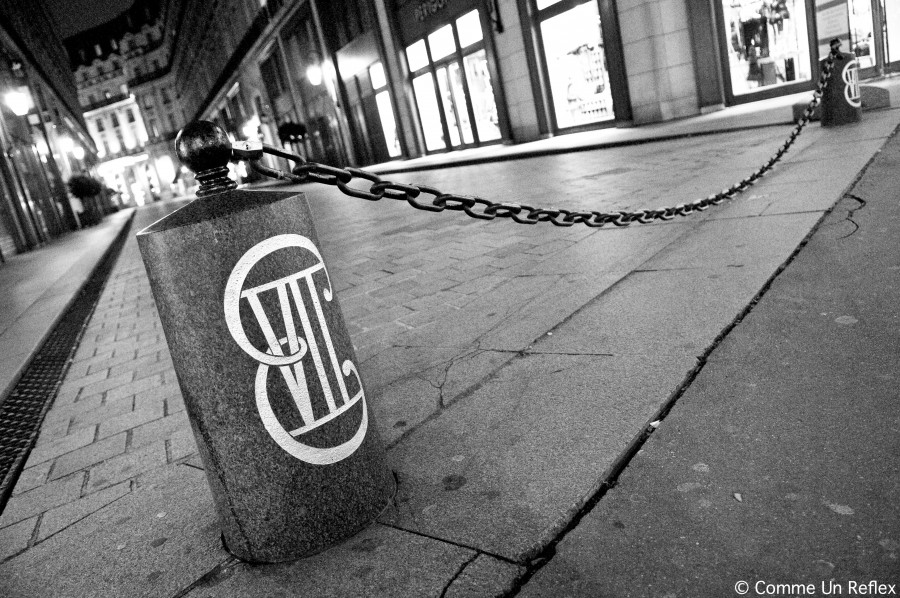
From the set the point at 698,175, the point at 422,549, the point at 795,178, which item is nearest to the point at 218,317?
the point at 422,549

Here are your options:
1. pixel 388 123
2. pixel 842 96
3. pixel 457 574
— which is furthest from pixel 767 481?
pixel 388 123

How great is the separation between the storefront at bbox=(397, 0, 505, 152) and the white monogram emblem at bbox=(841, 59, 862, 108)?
455 inches

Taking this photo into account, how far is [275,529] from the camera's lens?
1486 mm

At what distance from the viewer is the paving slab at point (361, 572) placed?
1331 mm

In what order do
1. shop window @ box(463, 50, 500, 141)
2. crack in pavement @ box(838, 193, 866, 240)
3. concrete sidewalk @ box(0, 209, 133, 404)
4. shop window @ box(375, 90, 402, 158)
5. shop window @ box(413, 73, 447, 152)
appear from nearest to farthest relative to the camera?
crack in pavement @ box(838, 193, 866, 240) → concrete sidewalk @ box(0, 209, 133, 404) → shop window @ box(463, 50, 500, 141) → shop window @ box(413, 73, 447, 152) → shop window @ box(375, 90, 402, 158)

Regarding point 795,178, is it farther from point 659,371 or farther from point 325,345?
point 325,345

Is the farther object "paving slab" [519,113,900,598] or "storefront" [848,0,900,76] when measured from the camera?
"storefront" [848,0,900,76]

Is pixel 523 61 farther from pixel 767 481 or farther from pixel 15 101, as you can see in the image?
pixel 767 481

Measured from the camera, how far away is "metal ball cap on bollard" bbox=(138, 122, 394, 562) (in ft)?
4.62

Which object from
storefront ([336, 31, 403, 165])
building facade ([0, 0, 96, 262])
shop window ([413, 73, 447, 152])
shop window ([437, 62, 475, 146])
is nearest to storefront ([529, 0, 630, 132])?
shop window ([437, 62, 475, 146])

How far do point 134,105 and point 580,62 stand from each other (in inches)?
3190

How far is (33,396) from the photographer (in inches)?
142

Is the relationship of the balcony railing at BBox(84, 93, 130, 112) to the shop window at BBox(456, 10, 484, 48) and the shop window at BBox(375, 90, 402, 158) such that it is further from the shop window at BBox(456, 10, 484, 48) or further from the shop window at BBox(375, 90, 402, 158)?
the shop window at BBox(456, 10, 484, 48)

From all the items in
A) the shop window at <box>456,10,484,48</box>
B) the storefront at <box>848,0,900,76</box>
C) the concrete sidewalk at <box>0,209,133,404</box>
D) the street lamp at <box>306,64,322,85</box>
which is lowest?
the concrete sidewalk at <box>0,209,133,404</box>
